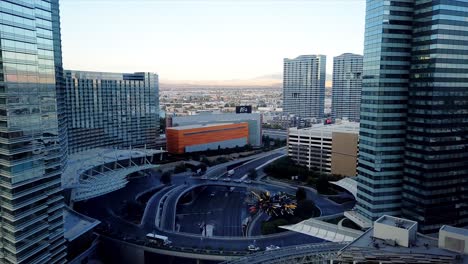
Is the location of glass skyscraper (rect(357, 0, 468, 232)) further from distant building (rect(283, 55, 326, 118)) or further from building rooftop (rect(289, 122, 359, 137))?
distant building (rect(283, 55, 326, 118))

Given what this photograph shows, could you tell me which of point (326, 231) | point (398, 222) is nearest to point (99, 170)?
point (326, 231)

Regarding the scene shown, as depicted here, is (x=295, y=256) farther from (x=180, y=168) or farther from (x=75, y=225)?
(x=180, y=168)

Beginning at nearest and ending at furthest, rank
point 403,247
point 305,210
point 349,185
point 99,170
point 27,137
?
1. point 403,247
2. point 27,137
3. point 305,210
4. point 349,185
5. point 99,170

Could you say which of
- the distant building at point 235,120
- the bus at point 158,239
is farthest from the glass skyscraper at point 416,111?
the distant building at point 235,120

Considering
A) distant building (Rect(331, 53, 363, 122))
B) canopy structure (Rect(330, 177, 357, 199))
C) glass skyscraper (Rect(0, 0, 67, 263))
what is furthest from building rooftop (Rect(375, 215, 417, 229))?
distant building (Rect(331, 53, 363, 122))

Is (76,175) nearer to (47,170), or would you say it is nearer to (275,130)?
(47,170)

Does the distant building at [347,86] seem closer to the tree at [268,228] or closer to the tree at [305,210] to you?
the tree at [305,210]
